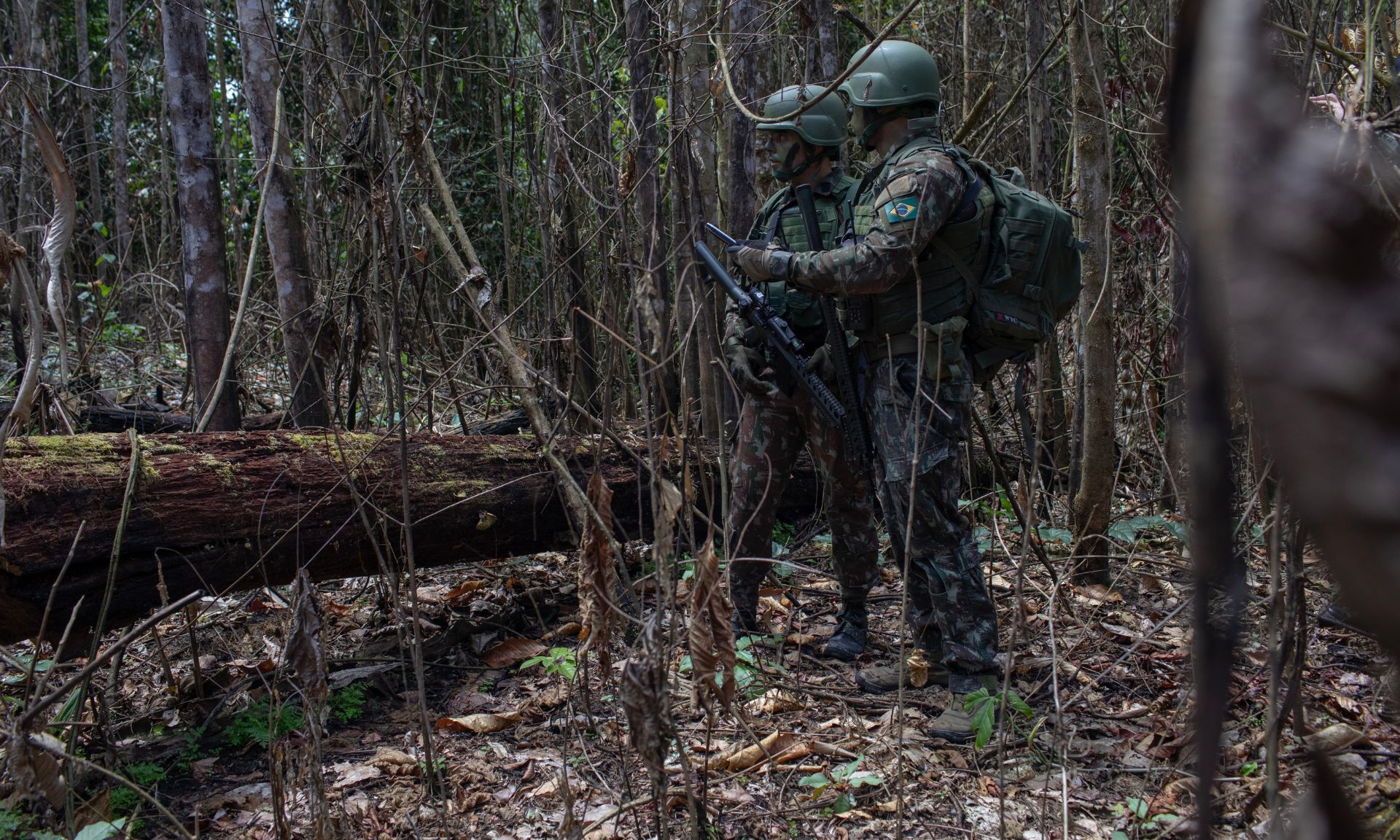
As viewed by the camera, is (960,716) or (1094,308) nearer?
(960,716)

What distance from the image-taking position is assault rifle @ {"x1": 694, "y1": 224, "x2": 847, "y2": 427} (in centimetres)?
373

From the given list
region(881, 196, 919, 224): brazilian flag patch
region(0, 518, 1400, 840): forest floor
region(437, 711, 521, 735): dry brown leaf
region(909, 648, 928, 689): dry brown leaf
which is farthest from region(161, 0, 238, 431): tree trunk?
region(909, 648, 928, 689): dry brown leaf

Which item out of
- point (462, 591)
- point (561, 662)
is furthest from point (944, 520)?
point (462, 591)

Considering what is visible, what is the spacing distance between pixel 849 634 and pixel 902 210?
5.79 feet

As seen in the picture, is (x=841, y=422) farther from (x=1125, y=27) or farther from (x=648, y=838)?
(x=1125, y=27)

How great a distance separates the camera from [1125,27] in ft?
15.4

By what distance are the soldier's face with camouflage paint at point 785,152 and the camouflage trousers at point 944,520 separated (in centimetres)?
102

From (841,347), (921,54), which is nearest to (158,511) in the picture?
(841,347)

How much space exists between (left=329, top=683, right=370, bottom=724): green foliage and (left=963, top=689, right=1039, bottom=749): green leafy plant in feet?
6.93

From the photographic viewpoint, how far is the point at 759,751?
2.88 m

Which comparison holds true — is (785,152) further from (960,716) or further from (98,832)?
(98,832)

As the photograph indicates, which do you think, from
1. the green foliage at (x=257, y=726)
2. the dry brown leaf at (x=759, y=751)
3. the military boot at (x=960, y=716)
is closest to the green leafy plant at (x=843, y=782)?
the dry brown leaf at (x=759, y=751)

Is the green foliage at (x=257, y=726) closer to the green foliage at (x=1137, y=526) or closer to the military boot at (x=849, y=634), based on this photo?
the military boot at (x=849, y=634)

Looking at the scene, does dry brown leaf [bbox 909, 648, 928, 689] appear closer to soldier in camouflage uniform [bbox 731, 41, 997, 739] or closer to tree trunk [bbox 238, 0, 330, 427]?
soldier in camouflage uniform [bbox 731, 41, 997, 739]
